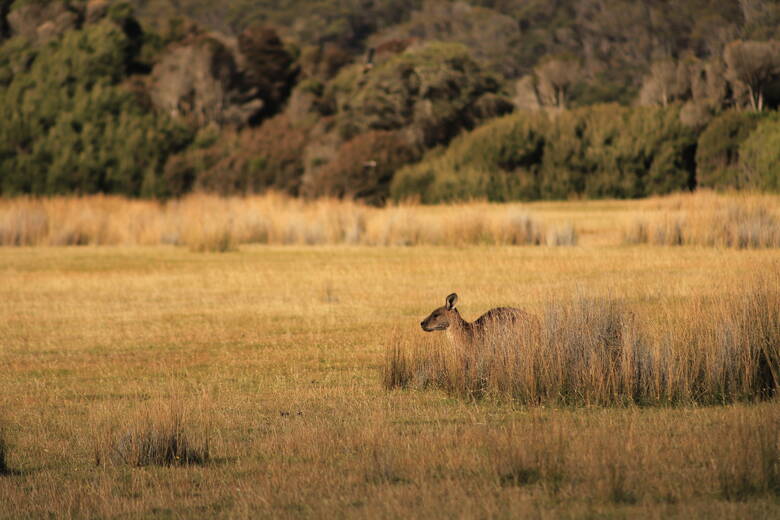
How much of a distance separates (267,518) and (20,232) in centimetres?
2492

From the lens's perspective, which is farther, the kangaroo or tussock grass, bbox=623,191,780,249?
tussock grass, bbox=623,191,780,249

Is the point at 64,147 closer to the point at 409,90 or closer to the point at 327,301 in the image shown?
the point at 409,90

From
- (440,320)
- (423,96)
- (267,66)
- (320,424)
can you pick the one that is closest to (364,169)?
(423,96)

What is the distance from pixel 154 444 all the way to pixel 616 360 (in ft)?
12.2

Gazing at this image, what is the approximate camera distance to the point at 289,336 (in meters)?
13.7

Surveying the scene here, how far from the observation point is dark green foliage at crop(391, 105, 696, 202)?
4003cm

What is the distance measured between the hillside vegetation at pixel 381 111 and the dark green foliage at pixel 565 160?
0.07 metres

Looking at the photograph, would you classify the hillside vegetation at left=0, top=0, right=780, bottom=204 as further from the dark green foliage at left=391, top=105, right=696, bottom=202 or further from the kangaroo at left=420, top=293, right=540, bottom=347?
the kangaroo at left=420, top=293, right=540, bottom=347

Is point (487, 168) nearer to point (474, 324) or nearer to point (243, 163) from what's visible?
point (243, 163)

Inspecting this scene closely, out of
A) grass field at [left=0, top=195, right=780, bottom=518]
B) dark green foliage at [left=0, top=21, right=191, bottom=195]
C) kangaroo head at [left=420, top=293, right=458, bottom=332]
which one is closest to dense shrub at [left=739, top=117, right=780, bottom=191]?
grass field at [left=0, top=195, right=780, bottom=518]

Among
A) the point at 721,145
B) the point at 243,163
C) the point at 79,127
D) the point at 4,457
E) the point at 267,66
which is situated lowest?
the point at 4,457

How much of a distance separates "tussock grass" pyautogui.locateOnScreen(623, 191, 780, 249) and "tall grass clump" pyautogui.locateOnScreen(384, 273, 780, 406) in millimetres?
12019

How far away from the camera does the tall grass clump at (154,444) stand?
7.48 meters

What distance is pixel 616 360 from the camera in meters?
9.28
